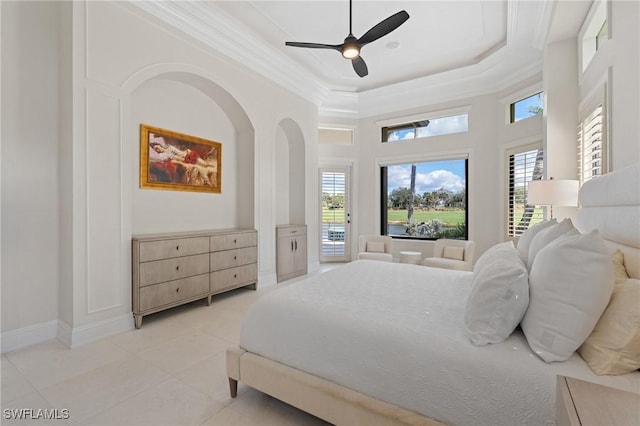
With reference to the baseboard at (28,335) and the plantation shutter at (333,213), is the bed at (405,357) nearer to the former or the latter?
the baseboard at (28,335)

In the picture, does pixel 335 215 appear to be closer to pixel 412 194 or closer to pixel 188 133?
pixel 412 194

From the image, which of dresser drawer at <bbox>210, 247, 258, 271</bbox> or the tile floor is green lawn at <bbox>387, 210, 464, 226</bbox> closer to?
dresser drawer at <bbox>210, 247, 258, 271</bbox>

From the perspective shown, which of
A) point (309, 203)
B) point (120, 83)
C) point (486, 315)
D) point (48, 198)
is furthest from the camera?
point (309, 203)

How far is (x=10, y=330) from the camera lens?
2.37m

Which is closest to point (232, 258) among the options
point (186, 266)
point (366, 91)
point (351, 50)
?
point (186, 266)

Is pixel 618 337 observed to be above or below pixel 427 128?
below

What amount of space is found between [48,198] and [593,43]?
5378mm

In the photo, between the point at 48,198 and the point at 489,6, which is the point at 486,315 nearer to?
the point at 48,198

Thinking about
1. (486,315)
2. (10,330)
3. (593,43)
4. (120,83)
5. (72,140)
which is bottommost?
(10,330)

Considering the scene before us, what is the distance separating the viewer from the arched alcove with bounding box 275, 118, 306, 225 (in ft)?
16.7

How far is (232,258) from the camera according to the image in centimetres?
374

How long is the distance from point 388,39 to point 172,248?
3801 millimetres

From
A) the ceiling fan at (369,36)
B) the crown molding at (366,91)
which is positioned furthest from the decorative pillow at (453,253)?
the ceiling fan at (369,36)

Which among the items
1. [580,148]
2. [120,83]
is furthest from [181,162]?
[580,148]
